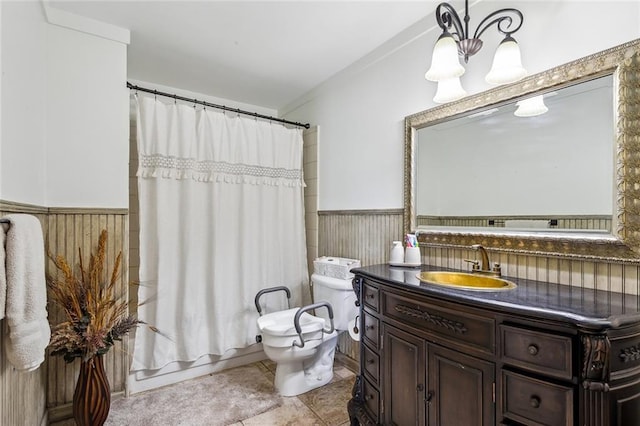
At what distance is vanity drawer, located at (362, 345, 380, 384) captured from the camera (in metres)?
1.63

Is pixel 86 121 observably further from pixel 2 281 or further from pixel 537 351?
pixel 537 351

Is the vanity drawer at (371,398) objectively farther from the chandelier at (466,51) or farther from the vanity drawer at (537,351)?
the chandelier at (466,51)

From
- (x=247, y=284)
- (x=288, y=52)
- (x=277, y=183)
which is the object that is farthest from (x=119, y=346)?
(x=288, y=52)

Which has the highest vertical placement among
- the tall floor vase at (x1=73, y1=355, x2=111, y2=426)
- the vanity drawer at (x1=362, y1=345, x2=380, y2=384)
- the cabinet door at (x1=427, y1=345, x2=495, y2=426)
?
the cabinet door at (x1=427, y1=345, x2=495, y2=426)

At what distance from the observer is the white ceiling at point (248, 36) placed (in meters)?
1.83

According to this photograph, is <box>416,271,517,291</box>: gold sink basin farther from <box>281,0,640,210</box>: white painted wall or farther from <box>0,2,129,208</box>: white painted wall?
<box>0,2,129,208</box>: white painted wall

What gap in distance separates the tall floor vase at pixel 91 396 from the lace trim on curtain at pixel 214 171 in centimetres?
125

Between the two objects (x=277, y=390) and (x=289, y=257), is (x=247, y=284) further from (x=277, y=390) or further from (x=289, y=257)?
(x=277, y=390)

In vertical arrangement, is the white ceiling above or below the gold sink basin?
above

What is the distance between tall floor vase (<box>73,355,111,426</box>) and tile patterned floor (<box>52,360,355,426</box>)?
315 mm

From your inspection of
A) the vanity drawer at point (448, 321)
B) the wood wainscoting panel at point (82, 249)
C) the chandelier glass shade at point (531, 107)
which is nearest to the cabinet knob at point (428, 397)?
the vanity drawer at point (448, 321)

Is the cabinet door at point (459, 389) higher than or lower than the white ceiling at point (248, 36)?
lower

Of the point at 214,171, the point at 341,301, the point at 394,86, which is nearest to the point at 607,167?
the point at 394,86

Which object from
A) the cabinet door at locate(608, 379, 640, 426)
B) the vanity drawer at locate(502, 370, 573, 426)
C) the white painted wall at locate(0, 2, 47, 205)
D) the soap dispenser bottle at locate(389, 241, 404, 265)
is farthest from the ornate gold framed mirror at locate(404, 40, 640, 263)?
the white painted wall at locate(0, 2, 47, 205)
